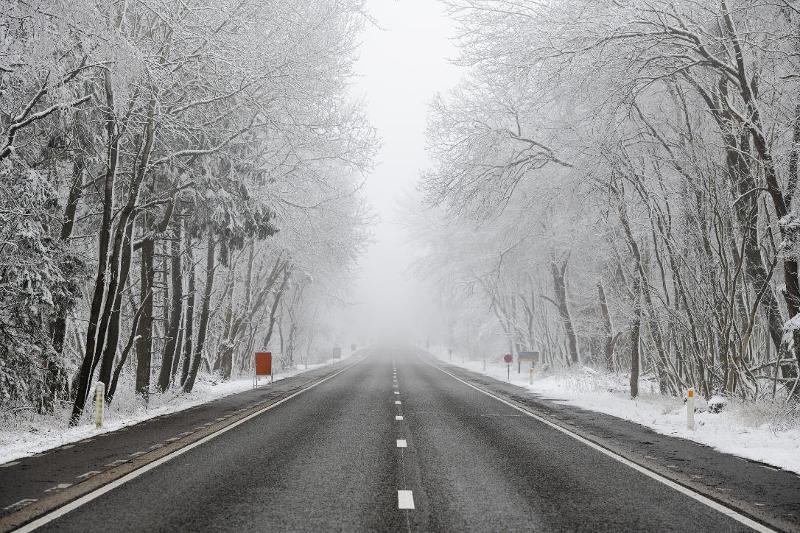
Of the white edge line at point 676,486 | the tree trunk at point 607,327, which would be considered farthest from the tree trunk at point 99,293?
the tree trunk at point 607,327

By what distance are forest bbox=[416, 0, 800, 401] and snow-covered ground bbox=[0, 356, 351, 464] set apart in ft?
29.7

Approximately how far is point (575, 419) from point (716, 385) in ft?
13.6

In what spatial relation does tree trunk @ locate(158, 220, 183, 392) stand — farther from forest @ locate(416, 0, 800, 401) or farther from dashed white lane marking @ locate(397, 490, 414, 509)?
dashed white lane marking @ locate(397, 490, 414, 509)

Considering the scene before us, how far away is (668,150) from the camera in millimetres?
15422

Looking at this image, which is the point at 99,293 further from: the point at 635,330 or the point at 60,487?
the point at 635,330

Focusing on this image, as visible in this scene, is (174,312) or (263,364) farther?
(263,364)

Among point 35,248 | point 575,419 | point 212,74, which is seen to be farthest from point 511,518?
point 212,74

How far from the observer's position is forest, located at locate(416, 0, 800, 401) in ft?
41.2

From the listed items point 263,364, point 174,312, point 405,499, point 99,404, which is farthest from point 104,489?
point 263,364

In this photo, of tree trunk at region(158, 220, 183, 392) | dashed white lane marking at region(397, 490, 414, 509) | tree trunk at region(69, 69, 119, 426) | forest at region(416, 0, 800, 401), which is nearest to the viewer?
dashed white lane marking at region(397, 490, 414, 509)

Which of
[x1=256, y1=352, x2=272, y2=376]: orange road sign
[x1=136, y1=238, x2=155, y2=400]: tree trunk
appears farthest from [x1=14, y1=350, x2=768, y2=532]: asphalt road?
[x1=256, y1=352, x2=272, y2=376]: orange road sign

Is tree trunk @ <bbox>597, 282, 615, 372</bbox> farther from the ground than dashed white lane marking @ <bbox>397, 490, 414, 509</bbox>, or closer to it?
farther from the ground

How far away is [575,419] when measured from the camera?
48.6 feet

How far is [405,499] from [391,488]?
584 mm
